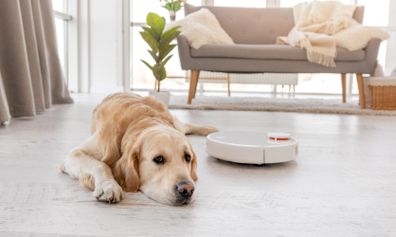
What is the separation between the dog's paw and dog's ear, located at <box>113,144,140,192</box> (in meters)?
0.03

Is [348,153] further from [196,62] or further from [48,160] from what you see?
[196,62]

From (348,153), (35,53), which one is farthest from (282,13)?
(348,153)

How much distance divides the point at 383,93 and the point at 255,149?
2610 millimetres

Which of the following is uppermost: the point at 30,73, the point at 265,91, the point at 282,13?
the point at 282,13

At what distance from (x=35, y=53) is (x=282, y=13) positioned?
265 centimetres

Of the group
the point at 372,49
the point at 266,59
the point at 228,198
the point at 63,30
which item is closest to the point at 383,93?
the point at 372,49

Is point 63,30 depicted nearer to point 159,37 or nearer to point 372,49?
point 159,37

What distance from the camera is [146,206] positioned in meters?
1.22

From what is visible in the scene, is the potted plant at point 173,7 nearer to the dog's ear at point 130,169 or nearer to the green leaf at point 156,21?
the green leaf at point 156,21

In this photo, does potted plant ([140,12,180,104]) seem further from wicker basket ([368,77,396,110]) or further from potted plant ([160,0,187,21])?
wicker basket ([368,77,396,110])

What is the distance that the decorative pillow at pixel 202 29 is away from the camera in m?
3.92

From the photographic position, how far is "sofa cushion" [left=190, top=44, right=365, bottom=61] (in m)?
3.88

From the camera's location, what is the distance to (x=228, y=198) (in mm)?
1323

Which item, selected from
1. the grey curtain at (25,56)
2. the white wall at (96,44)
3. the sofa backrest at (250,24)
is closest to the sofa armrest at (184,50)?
the sofa backrest at (250,24)
